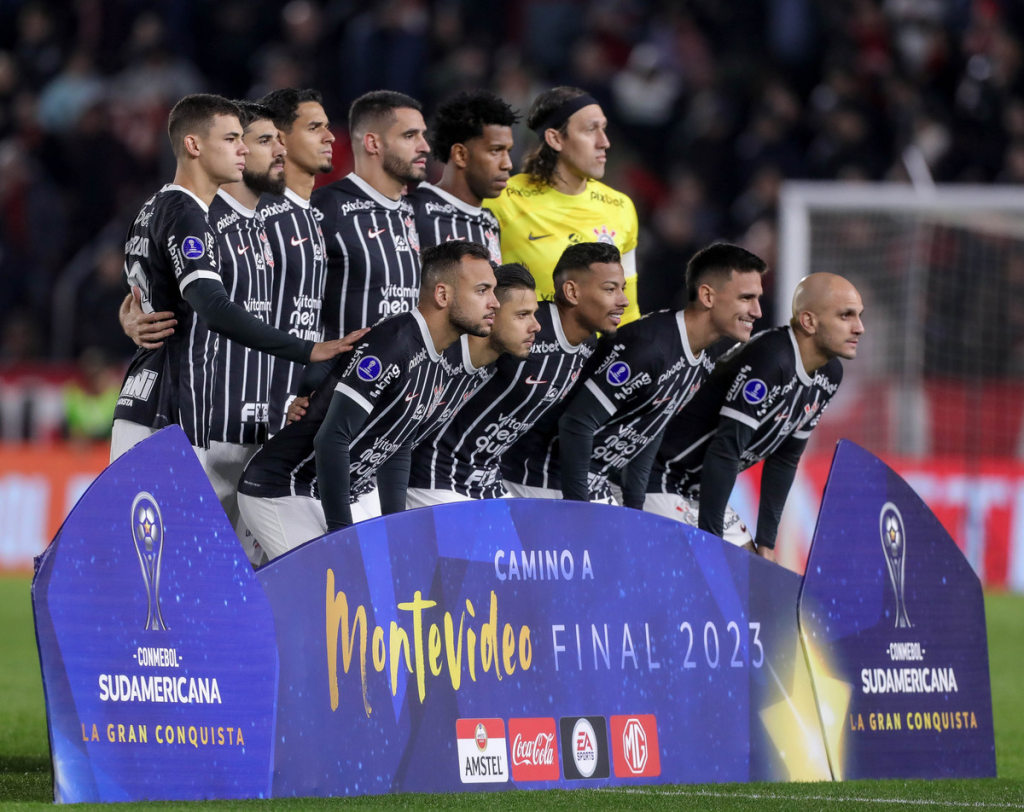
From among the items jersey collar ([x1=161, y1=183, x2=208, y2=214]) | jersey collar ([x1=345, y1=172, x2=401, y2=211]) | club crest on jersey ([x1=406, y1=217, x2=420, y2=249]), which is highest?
jersey collar ([x1=345, y1=172, x2=401, y2=211])

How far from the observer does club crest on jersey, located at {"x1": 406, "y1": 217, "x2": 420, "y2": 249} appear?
21.4 feet

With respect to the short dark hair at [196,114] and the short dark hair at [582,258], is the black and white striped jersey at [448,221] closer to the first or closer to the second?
the short dark hair at [582,258]

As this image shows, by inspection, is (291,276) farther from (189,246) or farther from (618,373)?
(618,373)

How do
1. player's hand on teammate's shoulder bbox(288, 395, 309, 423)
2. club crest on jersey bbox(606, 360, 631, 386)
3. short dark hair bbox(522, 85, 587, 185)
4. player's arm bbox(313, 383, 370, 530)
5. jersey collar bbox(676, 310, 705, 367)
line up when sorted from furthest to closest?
short dark hair bbox(522, 85, 587, 185), jersey collar bbox(676, 310, 705, 367), club crest on jersey bbox(606, 360, 631, 386), player's hand on teammate's shoulder bbox(288, 395, 309, 423), player's arm bbox(313, 383, 370, 530)

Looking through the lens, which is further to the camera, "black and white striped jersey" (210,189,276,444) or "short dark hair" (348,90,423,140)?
"short dark hair" (348,90,423,140)

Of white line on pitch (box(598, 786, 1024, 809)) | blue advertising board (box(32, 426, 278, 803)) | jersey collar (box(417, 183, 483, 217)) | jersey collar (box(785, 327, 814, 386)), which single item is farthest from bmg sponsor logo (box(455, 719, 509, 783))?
jersey collar (box(417, 183, 483, 217))

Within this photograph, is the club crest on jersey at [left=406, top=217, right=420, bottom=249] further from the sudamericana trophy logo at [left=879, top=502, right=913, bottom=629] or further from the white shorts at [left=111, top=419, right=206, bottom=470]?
the sudamericana trophy logo at [left=879, top=502, right=913, bottom=629]

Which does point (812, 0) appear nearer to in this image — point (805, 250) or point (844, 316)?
point (805, 250)

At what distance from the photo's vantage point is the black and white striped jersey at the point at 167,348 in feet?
19.0

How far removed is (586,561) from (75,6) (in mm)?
13844

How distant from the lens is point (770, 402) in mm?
6426

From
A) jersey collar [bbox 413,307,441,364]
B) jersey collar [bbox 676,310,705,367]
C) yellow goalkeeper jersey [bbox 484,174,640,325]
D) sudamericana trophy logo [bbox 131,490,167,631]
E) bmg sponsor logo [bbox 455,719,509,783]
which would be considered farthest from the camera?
yellow goalkeeper jersey [bbox 484,174,640,325]

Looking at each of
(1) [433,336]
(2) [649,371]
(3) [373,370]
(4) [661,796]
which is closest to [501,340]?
(1) [433,336]

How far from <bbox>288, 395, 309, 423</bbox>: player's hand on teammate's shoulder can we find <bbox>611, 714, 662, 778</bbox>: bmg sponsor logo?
1460 millimetres
